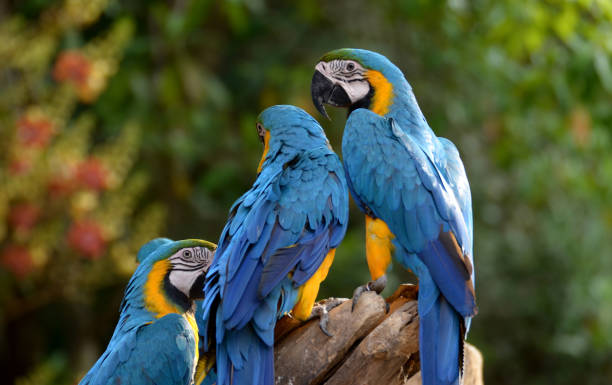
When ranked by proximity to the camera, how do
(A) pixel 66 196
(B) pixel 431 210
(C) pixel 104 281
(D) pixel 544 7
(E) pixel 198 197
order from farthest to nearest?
1. (E) pixel 198 197
2. (C) pixel 104 281
3. (A) pixel 66 196
4. (D) pixel 544 7
5. (B) pixel 431 210

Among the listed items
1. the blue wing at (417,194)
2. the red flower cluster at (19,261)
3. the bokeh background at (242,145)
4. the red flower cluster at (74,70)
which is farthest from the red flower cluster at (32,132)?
the blue wing at (417,194)

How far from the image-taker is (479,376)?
2.24m

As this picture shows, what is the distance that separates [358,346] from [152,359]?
0.54 m

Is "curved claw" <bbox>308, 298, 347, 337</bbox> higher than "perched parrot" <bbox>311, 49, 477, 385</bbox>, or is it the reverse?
"perched parrot" <bbox>311, 49, 477, 385</bbox>

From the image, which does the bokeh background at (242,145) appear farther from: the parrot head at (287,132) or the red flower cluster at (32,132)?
the parrot head at (287,132)

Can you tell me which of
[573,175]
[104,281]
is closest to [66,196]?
[104,281]

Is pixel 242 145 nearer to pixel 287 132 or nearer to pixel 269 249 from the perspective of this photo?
pixel 287 132

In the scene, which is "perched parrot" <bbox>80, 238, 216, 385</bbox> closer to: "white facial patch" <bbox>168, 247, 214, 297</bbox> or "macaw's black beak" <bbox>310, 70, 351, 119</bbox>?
"white facial patch" <bbox>168, 247, 214, 297</bbox>

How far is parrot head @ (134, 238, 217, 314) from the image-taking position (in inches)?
78.7

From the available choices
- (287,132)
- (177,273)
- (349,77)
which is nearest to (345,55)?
(349,77)

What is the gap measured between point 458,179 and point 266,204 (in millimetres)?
550

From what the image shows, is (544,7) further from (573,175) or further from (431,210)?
(431,210)

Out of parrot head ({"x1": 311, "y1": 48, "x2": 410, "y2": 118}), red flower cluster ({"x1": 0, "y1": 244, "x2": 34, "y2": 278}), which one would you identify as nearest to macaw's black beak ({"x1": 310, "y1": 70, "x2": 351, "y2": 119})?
parrot head ({"x1": 311, "y1": 48, "x2": 410, "y2": 118})

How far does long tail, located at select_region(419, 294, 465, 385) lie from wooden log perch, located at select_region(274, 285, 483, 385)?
148mm
